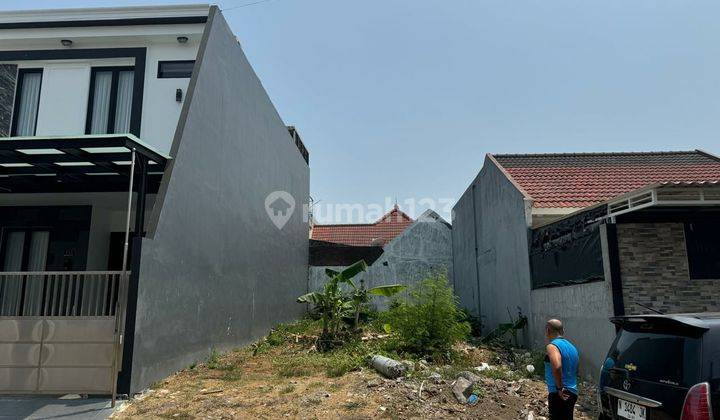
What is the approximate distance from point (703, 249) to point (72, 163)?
11465 millimetres

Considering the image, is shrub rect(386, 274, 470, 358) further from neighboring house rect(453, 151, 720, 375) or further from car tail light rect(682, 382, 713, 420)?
car tail light rect(682, 382, 713, 420)

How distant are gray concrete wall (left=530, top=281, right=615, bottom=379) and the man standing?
3.32 m

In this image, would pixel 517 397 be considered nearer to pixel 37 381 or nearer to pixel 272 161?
pixel 37 381

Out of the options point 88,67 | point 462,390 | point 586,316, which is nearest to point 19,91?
point 88,67

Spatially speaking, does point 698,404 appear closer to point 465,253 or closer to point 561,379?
point 561,379

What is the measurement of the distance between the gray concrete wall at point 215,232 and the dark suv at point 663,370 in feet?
21.3

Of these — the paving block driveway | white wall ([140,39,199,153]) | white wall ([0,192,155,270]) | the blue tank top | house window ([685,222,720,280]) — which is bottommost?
the paving block driveway

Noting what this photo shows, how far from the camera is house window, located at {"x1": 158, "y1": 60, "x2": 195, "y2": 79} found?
12.4 meters

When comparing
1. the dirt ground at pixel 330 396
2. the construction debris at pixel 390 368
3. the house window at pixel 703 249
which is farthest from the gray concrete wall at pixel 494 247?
the construction debris at pixel 390 368

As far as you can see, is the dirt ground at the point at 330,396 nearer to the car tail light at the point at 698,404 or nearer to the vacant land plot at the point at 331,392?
the vacant land plot at the point at 331,392

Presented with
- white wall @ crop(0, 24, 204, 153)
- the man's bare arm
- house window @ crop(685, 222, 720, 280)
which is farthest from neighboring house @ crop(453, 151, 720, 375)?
white wall @ crop(0, 24, 204, 153)

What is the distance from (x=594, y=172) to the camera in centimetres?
1376

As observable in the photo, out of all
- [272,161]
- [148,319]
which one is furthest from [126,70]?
[148,319]

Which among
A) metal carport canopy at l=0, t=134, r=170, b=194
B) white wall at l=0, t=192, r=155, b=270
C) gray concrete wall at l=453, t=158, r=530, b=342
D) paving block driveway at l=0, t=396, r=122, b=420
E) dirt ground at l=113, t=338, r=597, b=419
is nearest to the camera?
paving block driveway at l=0, t=396, r=122, b=420
